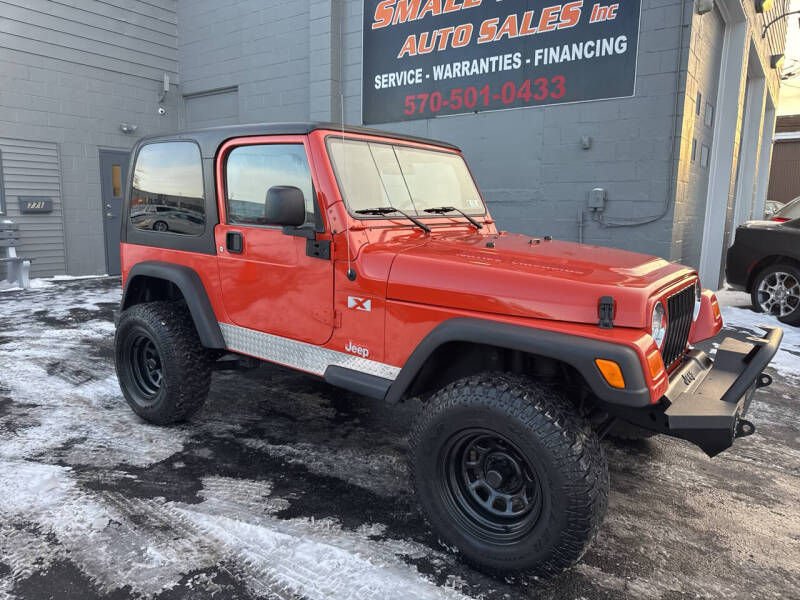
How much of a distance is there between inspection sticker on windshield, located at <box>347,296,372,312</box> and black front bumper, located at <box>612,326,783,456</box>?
1194 mm

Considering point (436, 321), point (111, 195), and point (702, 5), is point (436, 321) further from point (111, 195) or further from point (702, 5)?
point (111, 195)

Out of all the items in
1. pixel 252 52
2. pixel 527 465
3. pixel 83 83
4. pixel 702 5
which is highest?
pixel 252 52

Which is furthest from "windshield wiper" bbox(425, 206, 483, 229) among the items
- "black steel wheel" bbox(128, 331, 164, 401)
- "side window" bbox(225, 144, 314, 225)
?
"black steel wheel" bbox(128, 331, 164, 401)

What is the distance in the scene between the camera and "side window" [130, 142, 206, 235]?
10.9ft

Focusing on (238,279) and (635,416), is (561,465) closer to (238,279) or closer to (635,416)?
(635,416)

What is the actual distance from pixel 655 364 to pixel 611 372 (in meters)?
0.21

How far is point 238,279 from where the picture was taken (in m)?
3.12

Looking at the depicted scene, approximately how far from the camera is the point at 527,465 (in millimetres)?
2189

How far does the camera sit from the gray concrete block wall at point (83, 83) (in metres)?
9.02

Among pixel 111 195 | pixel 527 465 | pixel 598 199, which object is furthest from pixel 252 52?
pixel 527 465

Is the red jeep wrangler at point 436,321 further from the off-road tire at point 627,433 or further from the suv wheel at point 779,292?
the suv wheel at point 779,292

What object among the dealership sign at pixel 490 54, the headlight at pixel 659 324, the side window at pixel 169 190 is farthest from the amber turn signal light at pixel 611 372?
the dealership sign at pixel 490 54

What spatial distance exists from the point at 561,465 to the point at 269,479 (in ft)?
5.28

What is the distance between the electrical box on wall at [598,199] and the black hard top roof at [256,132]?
3.80 m
